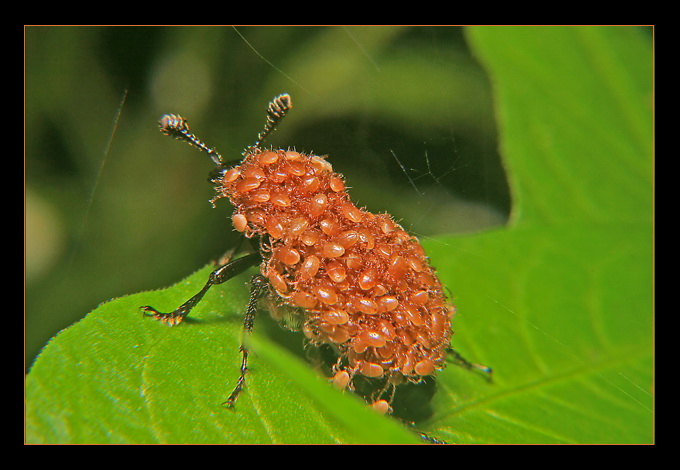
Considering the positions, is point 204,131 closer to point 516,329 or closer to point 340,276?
point 340,276

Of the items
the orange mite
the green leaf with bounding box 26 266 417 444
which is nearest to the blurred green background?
the orange mite

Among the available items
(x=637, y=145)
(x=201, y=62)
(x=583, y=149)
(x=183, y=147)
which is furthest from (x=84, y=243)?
(x=637, y=145)

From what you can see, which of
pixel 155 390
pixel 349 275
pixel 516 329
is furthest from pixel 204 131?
pixel 516 329

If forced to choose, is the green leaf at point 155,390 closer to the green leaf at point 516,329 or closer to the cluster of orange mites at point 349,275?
the green leaf at point 516,329

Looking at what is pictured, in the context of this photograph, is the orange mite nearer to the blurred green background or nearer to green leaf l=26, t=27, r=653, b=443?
green leaf l=26, t=27, r=653, b=443

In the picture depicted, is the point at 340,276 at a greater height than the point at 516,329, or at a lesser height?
greater

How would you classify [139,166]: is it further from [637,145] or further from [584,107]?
[637,145]

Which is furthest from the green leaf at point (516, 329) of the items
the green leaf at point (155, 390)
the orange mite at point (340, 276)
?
the orange mite at point (340, 276)
